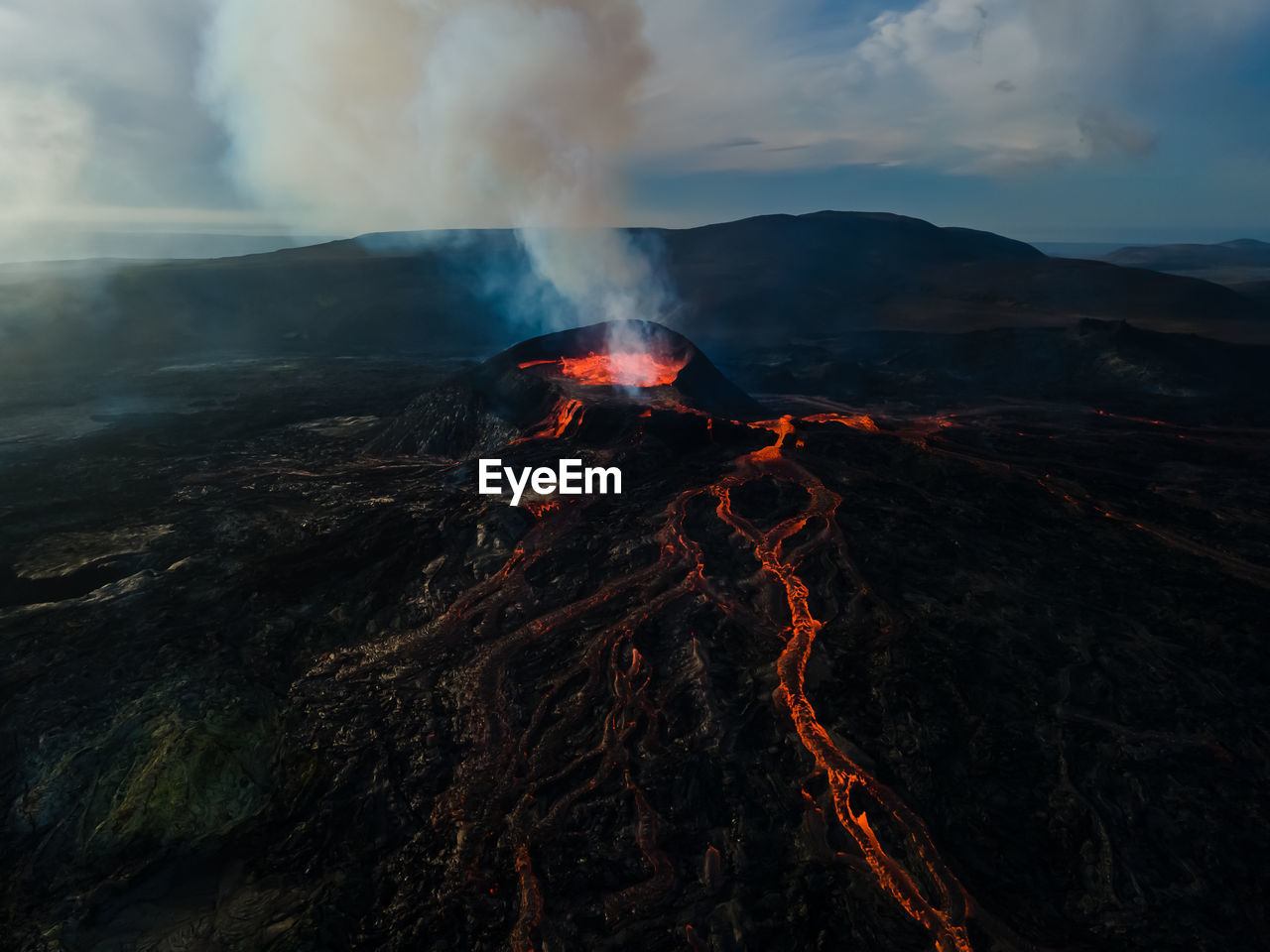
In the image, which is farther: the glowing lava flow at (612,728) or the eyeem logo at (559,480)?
the eyeem logo at (559,480)

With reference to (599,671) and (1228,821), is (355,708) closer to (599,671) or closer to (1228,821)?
(599,671)

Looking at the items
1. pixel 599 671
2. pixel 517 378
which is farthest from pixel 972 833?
pixel 517 378

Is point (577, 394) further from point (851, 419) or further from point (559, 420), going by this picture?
point (851, 419)

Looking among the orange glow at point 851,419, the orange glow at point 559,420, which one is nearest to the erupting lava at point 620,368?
the orange glow at point 559,420

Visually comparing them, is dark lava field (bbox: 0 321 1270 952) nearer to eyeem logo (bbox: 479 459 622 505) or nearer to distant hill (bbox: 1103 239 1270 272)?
eyeem logo (bbox: 479 459 622 505)

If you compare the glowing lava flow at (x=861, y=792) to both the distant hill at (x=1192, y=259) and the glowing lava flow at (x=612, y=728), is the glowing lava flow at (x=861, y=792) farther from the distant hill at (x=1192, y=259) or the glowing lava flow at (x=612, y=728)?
the distant hill at (x=1192, y=259)
